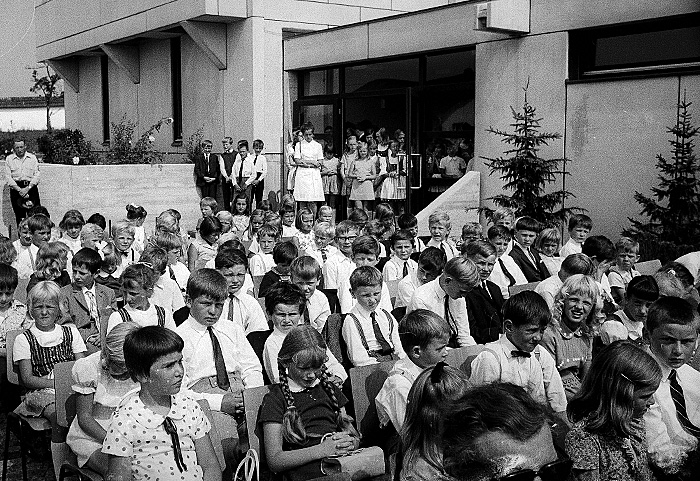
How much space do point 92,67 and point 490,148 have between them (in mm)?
18974

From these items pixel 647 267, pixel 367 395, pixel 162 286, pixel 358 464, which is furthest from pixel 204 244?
pixel 358 464


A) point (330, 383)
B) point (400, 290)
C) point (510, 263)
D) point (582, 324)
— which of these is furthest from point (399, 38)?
point (330, 383)

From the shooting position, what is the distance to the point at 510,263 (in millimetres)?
9445

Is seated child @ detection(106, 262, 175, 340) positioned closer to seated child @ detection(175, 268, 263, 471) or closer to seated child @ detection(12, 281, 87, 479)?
seated child @ detection(12, 281, 87, 479)

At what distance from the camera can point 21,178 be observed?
17.3 metres

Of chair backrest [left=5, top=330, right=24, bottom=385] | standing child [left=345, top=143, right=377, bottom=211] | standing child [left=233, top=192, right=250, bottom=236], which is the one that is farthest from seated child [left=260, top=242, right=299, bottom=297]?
standing child [left=345, top=143, right=377, bottom=211]

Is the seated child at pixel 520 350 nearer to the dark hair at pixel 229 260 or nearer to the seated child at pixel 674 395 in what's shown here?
the seated child at pixel 674 395

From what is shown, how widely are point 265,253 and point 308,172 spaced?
8920mm

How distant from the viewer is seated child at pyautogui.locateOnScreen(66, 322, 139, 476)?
15.5 feet

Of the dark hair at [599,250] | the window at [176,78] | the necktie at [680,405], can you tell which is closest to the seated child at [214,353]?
the necktie at [680,405]

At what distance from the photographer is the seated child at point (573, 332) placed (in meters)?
6.32

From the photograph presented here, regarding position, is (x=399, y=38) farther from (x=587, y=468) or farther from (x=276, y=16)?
(x=587, y=468)

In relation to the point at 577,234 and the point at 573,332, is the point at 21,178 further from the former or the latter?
the point at 573,332

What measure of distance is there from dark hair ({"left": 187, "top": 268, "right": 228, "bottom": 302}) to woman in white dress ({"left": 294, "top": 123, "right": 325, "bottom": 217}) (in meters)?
13.0
